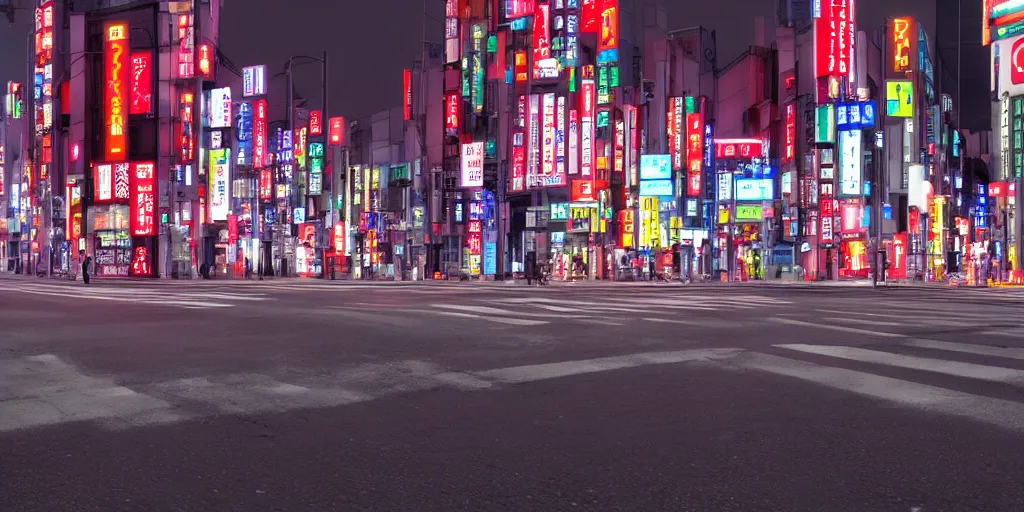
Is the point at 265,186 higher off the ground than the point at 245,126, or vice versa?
the point at 245,126

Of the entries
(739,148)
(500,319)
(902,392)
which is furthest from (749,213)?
(902,392)

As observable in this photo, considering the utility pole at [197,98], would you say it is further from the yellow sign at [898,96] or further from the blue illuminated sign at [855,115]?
the yellow sign at [898,96]

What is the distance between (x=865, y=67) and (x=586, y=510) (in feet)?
194

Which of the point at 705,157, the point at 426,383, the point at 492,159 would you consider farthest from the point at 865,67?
the point at 426,383

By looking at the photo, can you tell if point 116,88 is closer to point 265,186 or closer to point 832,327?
point 265,186

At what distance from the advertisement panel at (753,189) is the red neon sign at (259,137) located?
1307 inches

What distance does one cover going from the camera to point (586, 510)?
391 cm

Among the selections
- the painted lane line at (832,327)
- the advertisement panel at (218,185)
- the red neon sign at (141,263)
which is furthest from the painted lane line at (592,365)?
the advertisement panel at (218,185)

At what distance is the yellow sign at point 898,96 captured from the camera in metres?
56.1

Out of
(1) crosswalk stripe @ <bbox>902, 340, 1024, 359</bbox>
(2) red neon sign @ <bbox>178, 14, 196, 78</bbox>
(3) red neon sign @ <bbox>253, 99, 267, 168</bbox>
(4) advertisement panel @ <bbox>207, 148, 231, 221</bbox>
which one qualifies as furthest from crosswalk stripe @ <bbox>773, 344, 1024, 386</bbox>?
(3) red neon sign @ <bbox>253, 99, 267, 168</bbox>

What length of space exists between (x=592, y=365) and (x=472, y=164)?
51033mm

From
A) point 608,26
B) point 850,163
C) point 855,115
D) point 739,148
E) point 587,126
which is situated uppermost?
point 608,26

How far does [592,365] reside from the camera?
904cm

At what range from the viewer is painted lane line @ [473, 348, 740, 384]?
326 inches
